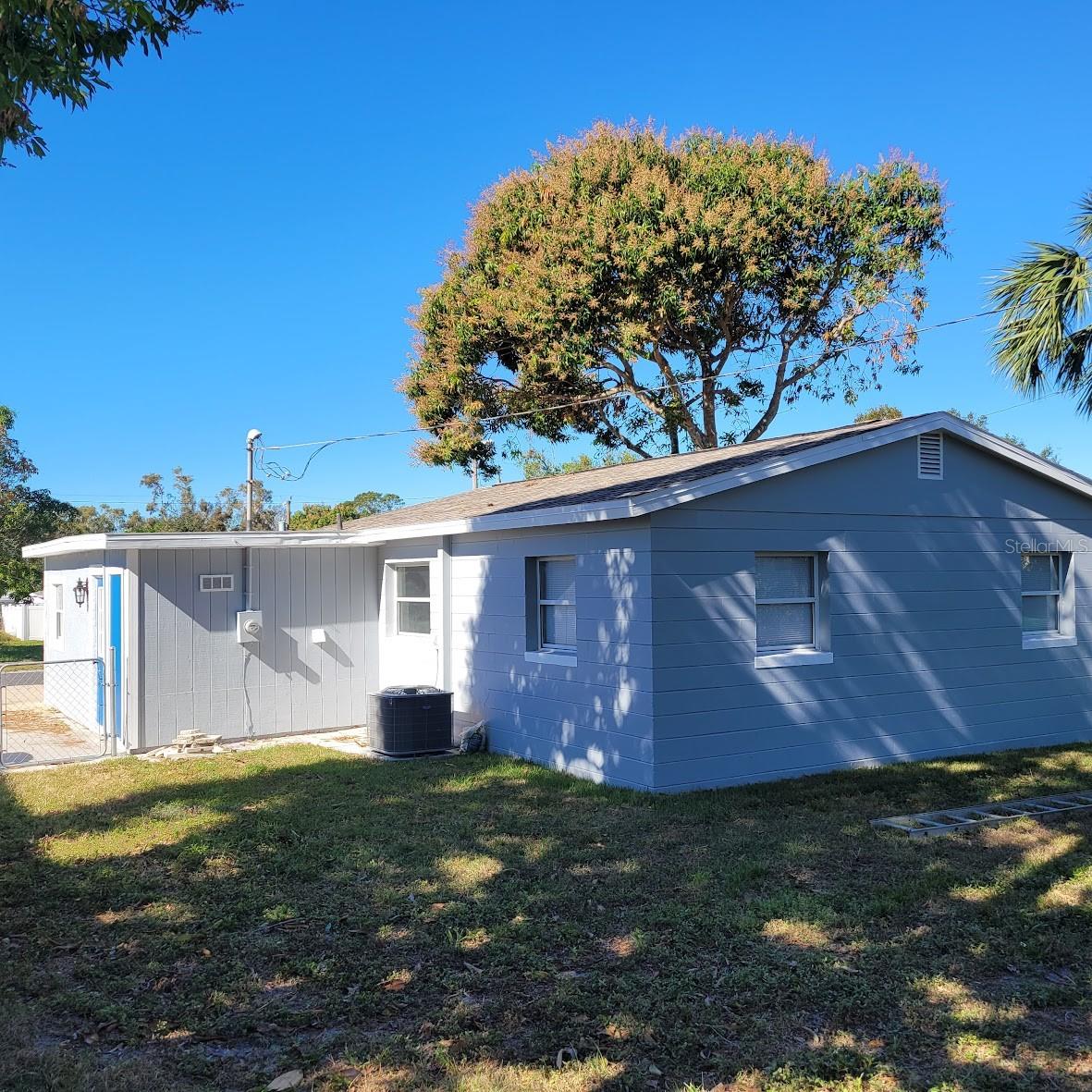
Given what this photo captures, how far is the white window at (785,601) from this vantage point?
31.5 feet

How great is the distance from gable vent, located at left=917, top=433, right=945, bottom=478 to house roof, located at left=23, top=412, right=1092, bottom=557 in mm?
169

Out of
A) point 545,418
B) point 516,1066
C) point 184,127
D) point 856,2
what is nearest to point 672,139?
point 856,2

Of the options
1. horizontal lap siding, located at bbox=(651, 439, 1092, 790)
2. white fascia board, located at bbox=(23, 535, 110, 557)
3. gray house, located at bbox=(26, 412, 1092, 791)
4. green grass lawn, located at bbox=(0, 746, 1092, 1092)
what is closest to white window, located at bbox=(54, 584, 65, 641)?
white fascia board, located at bbox=(23, 535, 110, 557)

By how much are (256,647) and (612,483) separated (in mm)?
5124

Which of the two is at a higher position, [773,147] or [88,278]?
[773,147]

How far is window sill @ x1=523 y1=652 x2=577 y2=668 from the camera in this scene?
994 centimetres

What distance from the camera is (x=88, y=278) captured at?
19156 mm

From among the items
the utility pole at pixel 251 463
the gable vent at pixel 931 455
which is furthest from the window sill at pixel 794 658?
the utility pole at pixel 251 463

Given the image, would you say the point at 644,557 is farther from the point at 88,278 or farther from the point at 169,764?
the point at 88,278

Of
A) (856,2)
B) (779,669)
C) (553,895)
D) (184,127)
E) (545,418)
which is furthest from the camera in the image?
(545,418)

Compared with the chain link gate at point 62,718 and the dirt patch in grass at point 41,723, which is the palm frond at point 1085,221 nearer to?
the chain link gate at point 62,718

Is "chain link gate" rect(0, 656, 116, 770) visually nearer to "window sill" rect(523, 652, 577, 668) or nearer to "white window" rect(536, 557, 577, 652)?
"window sill" rect(523, 652, 577, 668)

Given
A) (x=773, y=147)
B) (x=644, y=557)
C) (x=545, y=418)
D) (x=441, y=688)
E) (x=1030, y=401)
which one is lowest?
(x=441, y=688)

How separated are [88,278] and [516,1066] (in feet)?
63.5
